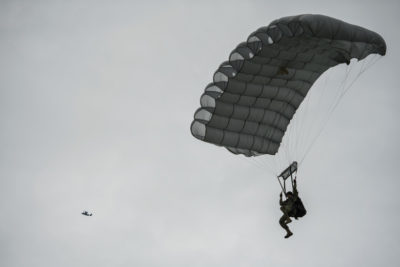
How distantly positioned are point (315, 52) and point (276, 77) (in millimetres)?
1803

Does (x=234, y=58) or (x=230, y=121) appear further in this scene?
(x=230, y=121)

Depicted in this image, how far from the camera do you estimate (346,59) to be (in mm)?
24172

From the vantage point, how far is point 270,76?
2439 cm

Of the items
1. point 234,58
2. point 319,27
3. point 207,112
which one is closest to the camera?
point 319,27

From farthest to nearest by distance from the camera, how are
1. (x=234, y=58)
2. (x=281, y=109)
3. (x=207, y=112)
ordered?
(x=281, y=109), (x=207, y=112), (x=234, y=58)

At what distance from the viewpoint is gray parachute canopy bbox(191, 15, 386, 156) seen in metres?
21.8

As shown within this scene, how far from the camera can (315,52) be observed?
78.5 ft

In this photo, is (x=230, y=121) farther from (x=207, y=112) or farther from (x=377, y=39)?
(x=377, y=39)

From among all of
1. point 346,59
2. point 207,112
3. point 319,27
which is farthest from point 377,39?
point 207,112

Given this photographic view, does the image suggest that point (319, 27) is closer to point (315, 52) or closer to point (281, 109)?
point (315, 52)

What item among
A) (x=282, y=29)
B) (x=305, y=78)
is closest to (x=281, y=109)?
(x=305, y=78)

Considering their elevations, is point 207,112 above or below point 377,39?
below

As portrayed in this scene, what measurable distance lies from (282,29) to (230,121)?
495 cm

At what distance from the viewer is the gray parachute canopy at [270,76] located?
21750mm
